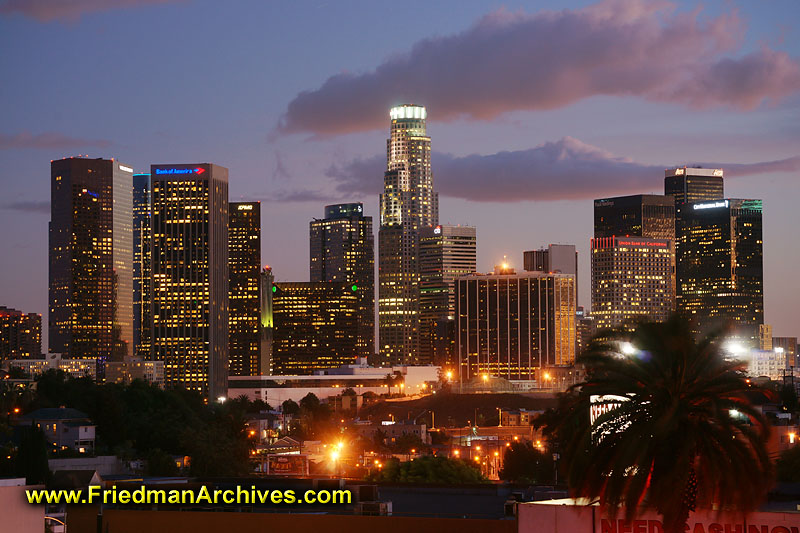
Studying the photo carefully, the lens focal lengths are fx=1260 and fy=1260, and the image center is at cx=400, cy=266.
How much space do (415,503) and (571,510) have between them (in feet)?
57.4

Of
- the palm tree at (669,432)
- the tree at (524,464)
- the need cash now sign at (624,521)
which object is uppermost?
the palm tree at (669,432)

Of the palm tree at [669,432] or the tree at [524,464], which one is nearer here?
the palm tree at [669,432]

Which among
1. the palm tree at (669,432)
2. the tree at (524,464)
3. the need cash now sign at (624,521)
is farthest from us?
the tree at (524,464)

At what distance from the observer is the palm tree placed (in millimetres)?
32781

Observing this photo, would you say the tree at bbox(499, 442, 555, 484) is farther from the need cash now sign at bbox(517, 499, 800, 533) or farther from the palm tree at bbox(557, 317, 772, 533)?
the palm tree at bbox(557, 317, 772, 533)

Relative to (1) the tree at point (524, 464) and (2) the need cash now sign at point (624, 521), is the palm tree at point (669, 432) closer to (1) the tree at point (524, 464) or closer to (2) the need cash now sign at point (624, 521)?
(2) the need cash now sign at point (624, 521)

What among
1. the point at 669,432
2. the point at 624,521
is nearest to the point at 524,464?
the point at 624,521

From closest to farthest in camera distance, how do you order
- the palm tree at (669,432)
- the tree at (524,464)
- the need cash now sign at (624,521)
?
the palm tree at (669,432) → the need cash now sign at (624,521) → the tree at (524,464)

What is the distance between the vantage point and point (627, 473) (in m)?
34.0

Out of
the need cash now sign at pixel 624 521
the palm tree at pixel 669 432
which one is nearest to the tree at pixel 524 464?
the need cash now sign at pixel 624 521

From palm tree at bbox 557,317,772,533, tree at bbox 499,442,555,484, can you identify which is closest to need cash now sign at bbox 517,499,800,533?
palm tree at bbox 557,317,772,533

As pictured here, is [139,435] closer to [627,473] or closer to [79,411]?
[79,411]

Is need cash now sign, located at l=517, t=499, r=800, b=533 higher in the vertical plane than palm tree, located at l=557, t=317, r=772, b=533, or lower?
lower

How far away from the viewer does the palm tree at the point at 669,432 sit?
1291 inches
